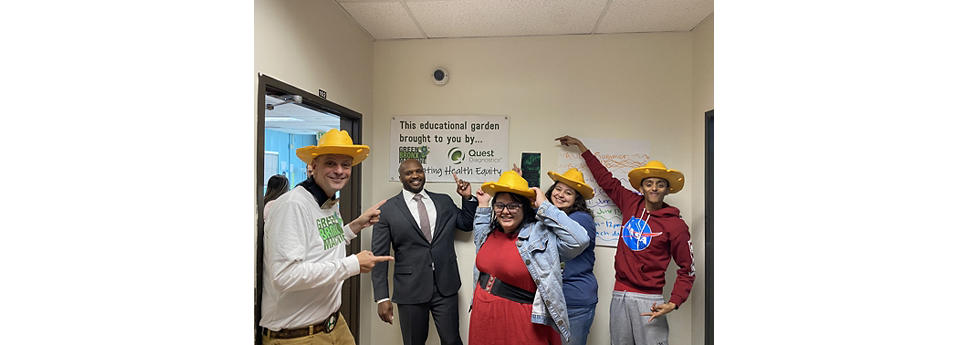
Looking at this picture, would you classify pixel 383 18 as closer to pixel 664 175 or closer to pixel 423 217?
pixel 423 217

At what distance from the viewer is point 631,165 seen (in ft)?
10.1

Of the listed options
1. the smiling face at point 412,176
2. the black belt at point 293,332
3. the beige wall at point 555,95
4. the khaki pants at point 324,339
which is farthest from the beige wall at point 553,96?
the black belt at point 293,332

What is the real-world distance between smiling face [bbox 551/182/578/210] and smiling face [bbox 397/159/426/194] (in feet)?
2.80

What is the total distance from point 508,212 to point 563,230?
0.30 meters

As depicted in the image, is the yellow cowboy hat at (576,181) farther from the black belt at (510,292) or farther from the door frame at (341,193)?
the door frame at (341,193)

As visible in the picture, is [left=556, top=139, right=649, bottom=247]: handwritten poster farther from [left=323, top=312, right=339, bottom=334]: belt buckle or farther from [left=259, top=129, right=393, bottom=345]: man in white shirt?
[left=323, top=312, right=339, bottom=334]: belt buckle

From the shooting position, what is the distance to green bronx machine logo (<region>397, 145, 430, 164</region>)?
321 centimetres

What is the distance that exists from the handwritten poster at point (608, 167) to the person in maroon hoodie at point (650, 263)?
36cm

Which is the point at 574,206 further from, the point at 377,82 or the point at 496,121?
the point at 377,82

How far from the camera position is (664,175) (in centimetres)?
260

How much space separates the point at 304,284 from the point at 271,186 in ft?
3.29
